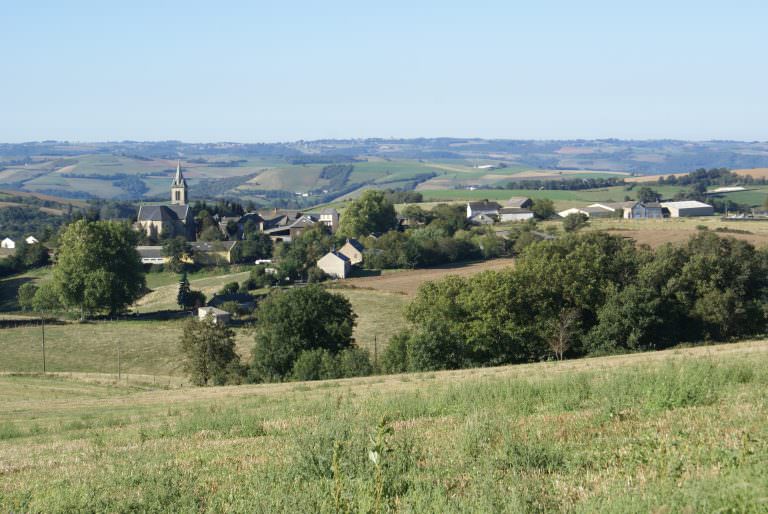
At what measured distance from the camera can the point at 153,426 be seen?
1562cm

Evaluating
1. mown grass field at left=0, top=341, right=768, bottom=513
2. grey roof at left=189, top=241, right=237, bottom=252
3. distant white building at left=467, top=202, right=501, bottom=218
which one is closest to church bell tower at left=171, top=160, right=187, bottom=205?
grey roof at left=189, top=241, right=237, bottom=252

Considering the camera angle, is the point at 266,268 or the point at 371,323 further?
the point at 266,268

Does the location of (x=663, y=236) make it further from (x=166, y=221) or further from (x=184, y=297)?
(x=166, y=221)

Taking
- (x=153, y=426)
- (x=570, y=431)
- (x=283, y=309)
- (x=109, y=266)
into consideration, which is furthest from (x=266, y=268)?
(x=570, y=431)

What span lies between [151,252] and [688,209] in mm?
76928

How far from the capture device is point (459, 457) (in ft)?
29.7

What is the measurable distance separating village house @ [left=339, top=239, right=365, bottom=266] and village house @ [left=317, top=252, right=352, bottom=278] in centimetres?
404

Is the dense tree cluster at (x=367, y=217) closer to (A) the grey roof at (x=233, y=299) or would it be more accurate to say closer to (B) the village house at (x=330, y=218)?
(B) the village house at (x=330, y=218)

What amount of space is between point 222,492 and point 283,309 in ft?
108

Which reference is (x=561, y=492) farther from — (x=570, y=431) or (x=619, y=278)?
(x=619, y=278)

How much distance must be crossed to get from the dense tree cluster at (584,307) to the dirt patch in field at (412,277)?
23.2 meters

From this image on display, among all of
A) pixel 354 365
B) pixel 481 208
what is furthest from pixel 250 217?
Result: pixel 354 365

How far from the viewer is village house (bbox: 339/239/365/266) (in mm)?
87125

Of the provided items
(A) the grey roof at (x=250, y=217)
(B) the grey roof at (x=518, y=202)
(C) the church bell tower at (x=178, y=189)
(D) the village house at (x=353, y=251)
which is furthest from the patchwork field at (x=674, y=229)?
(C) the church bell tower at (x=178, y=189)
